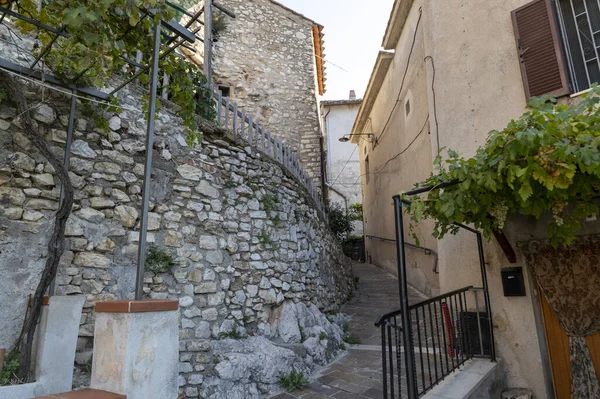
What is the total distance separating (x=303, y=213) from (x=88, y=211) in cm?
346

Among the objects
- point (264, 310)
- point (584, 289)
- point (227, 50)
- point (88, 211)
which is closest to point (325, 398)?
point (264, 310)

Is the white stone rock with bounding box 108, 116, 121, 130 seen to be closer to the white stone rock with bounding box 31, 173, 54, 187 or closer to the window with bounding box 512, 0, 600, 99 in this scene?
the white stone rock with bounding box 31, 173, 54, 187

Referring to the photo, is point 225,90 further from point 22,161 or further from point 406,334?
point 406,334

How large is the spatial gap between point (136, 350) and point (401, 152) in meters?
7.30

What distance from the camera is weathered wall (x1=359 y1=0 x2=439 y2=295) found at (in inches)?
257

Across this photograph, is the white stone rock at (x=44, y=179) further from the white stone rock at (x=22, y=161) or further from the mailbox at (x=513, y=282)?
Result: the mailbox at (x=513, y=282)

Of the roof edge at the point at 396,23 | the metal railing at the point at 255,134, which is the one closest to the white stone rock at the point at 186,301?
the metal railing at the point at 255,134

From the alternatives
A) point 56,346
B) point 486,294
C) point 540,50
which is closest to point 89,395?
point 56,346

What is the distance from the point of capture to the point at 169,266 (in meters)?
3.94

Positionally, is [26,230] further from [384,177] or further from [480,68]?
[384,177]

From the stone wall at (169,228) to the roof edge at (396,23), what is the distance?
164 inches

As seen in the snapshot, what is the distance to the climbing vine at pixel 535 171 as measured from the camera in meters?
2.50

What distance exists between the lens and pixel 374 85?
10289mm

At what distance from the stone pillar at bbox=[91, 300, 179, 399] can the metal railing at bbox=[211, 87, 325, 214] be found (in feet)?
11.2
